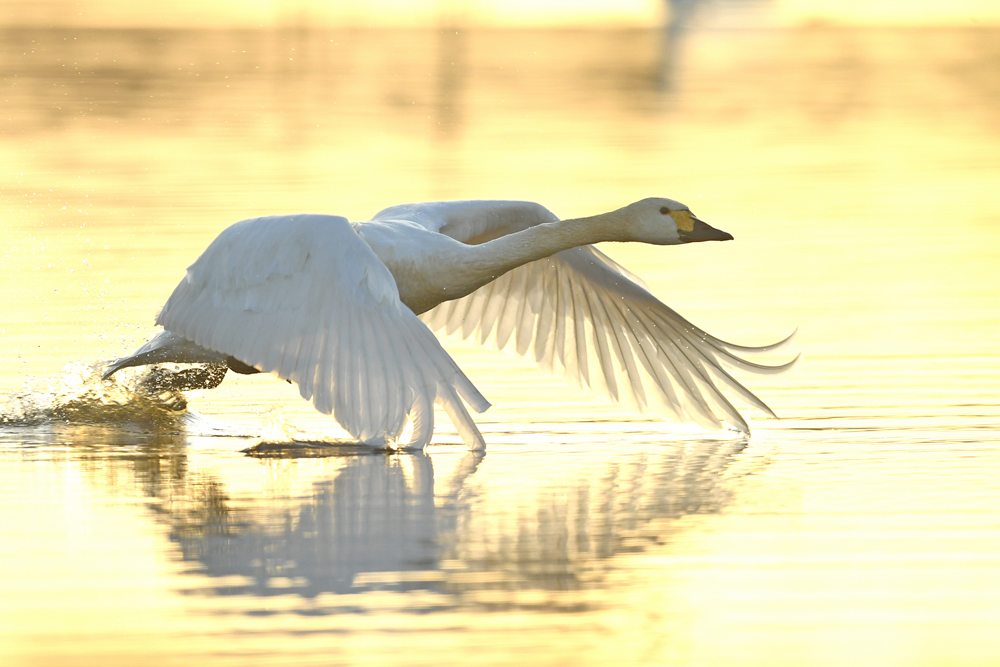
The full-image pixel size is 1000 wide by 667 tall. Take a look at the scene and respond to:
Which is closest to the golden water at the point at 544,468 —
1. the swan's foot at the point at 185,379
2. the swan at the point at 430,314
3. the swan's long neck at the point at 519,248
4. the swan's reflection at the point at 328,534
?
the swan's reflection at the point at 328,534

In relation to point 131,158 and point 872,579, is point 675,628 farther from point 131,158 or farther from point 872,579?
point 131,158

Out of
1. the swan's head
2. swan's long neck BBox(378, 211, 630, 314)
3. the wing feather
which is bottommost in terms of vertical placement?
the wing feather

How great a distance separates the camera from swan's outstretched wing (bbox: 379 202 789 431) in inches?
447

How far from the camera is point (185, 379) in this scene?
461 inches

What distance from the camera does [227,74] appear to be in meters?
45.5

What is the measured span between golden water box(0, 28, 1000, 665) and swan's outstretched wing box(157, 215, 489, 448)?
349 millimetres

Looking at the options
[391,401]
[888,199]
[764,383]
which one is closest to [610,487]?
[391,401]

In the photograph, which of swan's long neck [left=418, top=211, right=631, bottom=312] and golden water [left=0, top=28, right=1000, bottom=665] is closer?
golden water [left=0, top=28, right=1000, bottom=665]

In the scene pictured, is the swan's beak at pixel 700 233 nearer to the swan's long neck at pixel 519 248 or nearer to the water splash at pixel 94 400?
the swan's long neck at pixel 519 248

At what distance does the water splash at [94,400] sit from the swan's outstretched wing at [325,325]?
131cm

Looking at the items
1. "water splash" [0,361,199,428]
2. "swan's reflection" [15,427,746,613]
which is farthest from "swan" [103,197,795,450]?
"swan's reflection" [15,427,746,613]

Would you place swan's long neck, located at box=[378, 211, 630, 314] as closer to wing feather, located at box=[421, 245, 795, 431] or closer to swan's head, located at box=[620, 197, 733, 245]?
swan's head, located at box=[620, 197, 733, 245]

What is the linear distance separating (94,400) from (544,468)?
126 inches

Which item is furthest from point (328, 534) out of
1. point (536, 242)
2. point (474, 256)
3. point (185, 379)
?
point (185, 379)
